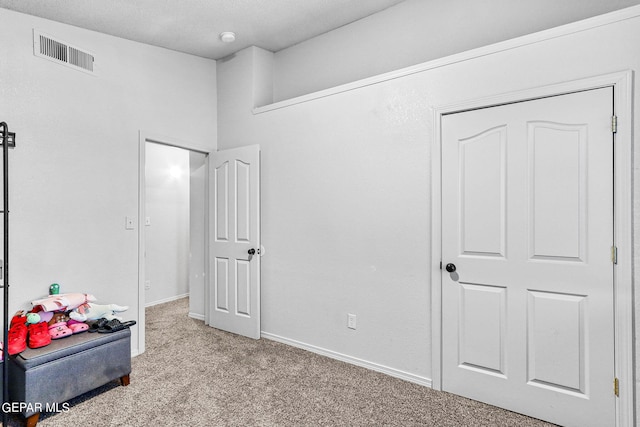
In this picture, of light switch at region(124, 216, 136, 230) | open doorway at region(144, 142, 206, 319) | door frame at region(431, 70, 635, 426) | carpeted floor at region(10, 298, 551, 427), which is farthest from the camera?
open doorway at region(144, 142, 206, 319)

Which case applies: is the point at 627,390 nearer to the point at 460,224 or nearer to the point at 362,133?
the point at 460,224

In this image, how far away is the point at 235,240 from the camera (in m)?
3.71

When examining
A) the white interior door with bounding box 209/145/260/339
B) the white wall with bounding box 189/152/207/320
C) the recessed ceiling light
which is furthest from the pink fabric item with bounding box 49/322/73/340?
the recessed ceiling light

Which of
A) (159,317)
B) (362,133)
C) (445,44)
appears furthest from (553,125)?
(159,317)

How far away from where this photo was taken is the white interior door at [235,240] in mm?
3557

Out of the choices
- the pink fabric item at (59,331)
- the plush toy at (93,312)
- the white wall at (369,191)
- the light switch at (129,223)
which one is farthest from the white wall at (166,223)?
the pink fabric item at (59,331)

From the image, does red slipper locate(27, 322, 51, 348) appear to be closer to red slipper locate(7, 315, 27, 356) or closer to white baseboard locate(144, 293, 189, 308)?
red slipper locate(7, 315, 27, 356)

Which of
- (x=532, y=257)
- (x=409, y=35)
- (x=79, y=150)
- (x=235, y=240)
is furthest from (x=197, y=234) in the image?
(x=532, y=257)

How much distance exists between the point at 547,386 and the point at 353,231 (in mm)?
1627

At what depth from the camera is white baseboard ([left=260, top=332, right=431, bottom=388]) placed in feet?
8.55

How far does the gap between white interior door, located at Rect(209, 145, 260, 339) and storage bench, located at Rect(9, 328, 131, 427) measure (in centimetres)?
121

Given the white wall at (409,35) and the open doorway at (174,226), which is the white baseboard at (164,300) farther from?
the white wall at (409,35)

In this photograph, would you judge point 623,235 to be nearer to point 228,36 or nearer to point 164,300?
point 228,36

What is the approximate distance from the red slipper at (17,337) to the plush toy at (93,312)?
30cm
